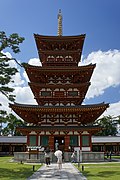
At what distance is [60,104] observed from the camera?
119ft

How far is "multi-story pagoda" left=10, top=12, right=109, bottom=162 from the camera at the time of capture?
34094 millimetres

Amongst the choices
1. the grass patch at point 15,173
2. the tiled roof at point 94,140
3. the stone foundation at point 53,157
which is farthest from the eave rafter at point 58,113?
the tiled roof at point 94,140

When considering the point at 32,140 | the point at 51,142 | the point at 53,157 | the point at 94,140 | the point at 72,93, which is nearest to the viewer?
the point at 53,157

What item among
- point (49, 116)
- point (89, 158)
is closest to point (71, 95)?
point (49, 116)

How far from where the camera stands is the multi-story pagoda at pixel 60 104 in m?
34.1

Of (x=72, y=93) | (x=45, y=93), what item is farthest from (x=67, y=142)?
(x=45, y=93)

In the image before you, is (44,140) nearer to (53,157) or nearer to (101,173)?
(53,157)

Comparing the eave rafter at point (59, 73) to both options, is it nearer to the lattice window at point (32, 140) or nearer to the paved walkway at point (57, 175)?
the lattice window at point (32, 140)

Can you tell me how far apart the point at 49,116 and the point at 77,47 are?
13.4 meters

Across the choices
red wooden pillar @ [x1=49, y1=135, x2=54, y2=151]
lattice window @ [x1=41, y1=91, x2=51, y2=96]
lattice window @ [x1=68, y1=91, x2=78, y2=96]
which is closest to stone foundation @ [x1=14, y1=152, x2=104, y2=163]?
red wooden pillar @ [x1=49, y1=135, x2=54, y2=151]

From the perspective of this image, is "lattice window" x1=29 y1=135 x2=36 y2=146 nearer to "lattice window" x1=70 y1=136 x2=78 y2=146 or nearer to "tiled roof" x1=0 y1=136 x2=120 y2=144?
"lattice window" x1=70 y1=136 x2=78 y2=146

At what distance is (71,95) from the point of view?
120 feet

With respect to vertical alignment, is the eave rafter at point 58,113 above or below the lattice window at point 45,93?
below

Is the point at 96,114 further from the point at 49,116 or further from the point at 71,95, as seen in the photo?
the point at 49,116
